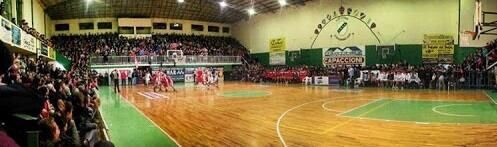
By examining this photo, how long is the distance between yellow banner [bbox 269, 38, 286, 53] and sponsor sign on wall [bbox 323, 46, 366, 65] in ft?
18.8

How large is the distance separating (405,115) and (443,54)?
16977 millimetres

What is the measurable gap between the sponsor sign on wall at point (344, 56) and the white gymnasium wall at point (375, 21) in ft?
1.38

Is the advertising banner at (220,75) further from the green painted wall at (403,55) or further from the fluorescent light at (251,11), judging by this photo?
the green painted wall at (403,55)

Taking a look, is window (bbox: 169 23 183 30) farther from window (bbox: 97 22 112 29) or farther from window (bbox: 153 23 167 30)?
window (bbox: 97 22 112 29)

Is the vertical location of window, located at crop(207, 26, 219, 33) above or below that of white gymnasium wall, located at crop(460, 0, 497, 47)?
above

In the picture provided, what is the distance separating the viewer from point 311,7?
33656 mm

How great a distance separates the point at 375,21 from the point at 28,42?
22591mm

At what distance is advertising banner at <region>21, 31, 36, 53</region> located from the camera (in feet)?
55.7

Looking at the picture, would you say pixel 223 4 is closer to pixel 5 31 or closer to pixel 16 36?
pixel 16 36

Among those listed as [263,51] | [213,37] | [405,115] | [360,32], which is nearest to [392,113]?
[405,115]

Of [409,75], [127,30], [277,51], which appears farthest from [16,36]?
[127,30]

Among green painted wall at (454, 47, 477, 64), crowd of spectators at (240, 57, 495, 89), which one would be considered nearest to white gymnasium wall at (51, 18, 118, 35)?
crowd of spectators at (240, 57, 495, 89)

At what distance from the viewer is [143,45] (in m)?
40.2

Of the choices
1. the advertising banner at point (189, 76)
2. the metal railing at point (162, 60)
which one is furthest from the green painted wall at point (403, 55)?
the advertising banner at point (189, 76)
